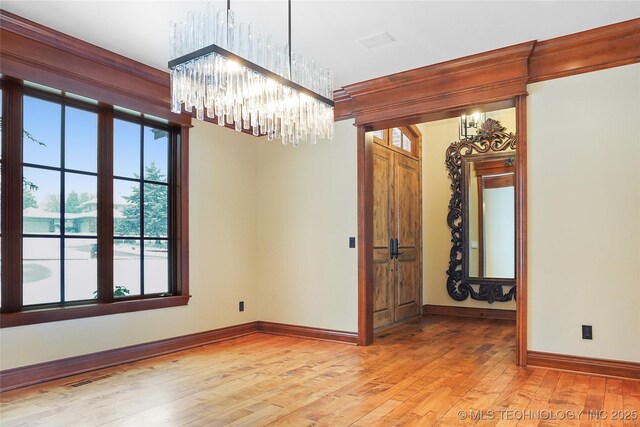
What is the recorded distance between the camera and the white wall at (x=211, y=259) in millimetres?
3686

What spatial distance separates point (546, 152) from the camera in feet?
12.0

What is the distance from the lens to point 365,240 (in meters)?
4.53

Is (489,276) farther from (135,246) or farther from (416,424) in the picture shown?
(135,246)

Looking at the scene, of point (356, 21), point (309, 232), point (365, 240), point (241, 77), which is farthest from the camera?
point (309, 232)

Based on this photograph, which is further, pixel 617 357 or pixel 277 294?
pixel 277 294

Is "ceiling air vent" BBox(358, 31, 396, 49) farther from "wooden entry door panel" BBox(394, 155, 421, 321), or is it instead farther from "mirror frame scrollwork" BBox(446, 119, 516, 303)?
"mirror frame scrollwork" BBox(446, 119, 516, 303)

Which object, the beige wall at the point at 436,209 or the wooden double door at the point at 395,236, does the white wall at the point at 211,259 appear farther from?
the beige wall at the point at 436,209

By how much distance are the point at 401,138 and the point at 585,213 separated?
9.09 ft

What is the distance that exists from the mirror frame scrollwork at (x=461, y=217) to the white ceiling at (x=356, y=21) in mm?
2440

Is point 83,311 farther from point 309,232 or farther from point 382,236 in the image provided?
point 382,236

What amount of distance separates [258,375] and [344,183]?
7.08ft

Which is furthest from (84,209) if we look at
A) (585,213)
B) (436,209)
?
(436,209)

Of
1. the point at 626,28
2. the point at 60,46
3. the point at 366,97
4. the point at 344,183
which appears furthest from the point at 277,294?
the point at 626,28

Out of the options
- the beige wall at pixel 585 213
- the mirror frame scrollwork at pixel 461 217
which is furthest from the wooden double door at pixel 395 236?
the beige wall at pixel 585 213
